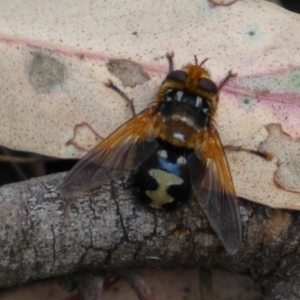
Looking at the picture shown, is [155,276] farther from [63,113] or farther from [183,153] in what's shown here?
[63,113]

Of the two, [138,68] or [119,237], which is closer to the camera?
[119,237]

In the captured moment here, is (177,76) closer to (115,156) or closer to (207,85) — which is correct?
(207,85)

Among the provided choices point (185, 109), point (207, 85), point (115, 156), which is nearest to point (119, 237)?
point (115, 156)

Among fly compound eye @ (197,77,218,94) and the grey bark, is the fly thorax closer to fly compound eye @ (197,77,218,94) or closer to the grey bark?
fly compound eye @ (197,77,218,94)

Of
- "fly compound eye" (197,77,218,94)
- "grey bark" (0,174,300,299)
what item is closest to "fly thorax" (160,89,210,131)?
"fly compound eye" (197,77,218,94)

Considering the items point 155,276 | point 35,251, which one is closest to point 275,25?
point 155,276
